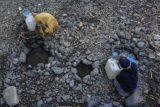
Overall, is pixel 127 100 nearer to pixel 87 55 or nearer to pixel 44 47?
pixel 87 55

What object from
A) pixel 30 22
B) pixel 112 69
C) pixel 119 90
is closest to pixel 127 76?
pixel 112 69

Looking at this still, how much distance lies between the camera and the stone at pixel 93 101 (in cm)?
302

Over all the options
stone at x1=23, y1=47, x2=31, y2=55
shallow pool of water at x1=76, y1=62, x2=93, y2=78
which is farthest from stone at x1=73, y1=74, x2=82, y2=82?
stone at x1=23, y1=47, x2=31, y2=55

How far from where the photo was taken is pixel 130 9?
482cm

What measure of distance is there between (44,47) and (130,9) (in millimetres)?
3050

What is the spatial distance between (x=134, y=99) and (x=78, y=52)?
1664mm

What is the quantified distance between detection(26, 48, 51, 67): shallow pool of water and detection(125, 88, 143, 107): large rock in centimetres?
214

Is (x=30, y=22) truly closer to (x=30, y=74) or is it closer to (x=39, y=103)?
(x=30, y=74)

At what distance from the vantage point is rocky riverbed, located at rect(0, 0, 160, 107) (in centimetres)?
310

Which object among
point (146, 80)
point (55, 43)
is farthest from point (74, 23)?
point (146, 80)

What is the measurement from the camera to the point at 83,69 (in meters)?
3.56

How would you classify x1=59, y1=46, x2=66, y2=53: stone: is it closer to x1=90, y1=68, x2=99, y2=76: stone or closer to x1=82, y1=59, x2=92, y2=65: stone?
x1=82, y1=59, x2=92, y2=65: stone

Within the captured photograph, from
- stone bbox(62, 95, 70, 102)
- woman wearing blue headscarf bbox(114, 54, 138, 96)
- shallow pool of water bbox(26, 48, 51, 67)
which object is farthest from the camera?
shallow pool of water bbox(26, 48, 51, 67)

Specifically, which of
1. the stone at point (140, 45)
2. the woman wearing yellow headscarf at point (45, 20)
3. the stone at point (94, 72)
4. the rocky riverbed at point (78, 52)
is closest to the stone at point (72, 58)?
the rocky riverbed at point (78, 52)
